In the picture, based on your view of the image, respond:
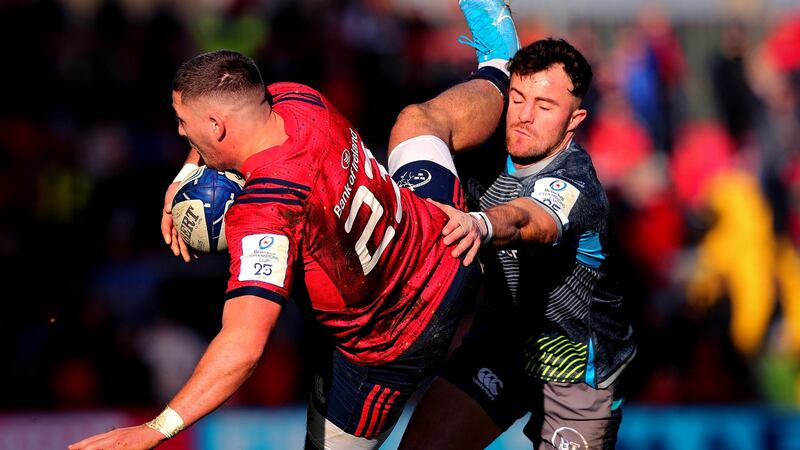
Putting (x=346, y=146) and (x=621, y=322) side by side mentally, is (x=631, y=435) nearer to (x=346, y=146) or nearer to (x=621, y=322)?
(x=621, y=322)

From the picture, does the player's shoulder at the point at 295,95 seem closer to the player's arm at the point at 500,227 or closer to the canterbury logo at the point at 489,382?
the player's arm at the point at 500,227

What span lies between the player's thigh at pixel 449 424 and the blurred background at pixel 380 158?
10.6 feet

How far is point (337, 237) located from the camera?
188 inches

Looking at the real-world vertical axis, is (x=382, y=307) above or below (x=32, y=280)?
above

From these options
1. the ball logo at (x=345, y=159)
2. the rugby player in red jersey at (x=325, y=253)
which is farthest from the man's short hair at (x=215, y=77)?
the ball logo at (x=345, y=159)

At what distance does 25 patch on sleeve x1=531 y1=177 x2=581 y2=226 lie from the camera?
208 inches

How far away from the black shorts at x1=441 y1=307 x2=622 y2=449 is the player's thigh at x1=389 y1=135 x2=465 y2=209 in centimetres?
97

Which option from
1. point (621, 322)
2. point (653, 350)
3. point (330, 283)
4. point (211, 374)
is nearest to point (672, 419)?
point (653, 350)

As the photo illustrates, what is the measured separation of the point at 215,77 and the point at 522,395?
97.8 inches

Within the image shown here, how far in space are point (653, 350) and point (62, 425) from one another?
5.29 metres

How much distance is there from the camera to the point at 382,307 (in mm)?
5125

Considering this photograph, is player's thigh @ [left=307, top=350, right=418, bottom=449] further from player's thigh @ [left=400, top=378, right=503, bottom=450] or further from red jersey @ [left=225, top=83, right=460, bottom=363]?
player's thigh @ [left=400, top=378, right=503, bottom=450]

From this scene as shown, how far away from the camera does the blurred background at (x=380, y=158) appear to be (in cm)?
959

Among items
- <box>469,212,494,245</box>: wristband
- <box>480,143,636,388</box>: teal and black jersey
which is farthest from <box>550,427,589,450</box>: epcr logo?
<box>469,212,494,245</box>: wristband
